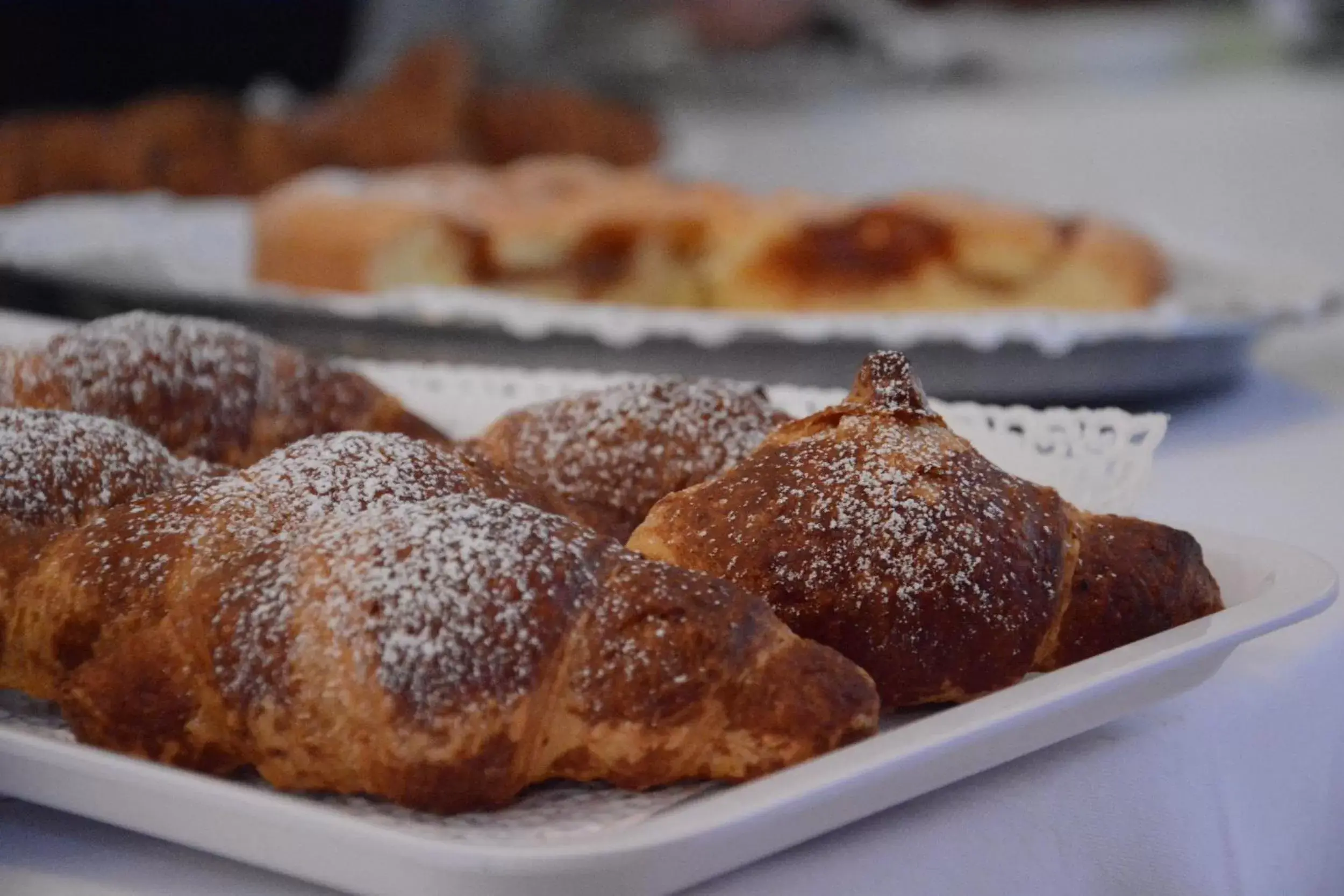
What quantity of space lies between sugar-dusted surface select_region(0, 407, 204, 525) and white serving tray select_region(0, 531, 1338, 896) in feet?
0.36

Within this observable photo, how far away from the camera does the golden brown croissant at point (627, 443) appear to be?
0.84 meters

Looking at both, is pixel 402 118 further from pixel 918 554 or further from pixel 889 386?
pixel 918 554

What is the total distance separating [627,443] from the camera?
852mm

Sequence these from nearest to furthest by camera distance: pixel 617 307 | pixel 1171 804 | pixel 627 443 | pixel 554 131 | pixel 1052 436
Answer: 1. pixel 1171 804
2. pixel 627 443
3. pixel 1052 436
4. pixel 617 307
5. pixel 554 131

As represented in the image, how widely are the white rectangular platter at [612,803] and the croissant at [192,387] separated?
25 cm

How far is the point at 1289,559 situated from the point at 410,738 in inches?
18.7

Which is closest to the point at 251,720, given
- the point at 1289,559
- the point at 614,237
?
the point at 1289,559

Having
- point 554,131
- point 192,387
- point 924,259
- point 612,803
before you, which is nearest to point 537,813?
point 612,803

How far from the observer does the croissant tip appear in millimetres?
764

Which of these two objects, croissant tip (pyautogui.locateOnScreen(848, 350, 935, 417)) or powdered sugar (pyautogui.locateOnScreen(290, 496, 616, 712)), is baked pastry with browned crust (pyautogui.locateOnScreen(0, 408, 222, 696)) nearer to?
powdered sugar (pyautogui.locateOnScreen(290, 496, 616, 712))

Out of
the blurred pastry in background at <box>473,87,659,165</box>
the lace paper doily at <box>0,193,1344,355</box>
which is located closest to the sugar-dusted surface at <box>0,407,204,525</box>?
the lace paper doily at <box>0,193,1344,355</box>

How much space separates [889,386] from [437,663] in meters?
0.29

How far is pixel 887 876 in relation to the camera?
1.99ft

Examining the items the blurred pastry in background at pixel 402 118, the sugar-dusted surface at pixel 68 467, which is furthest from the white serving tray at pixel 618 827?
the blurred pastry in background at pixel 402 118
